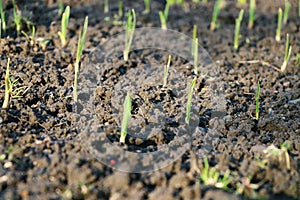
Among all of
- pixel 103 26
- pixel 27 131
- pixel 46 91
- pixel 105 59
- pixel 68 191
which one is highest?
pixel 103 26

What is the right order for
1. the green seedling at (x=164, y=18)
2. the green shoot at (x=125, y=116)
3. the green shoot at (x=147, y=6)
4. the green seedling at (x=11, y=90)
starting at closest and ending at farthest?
the green shoot at (x=125, y=116)
the green seedling at (x=11, y=90)
the green seedling at (x=164, y=18)
the green shoot at (x=147, y=6)

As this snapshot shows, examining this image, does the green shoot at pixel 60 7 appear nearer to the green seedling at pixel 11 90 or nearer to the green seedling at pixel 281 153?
the green seedling at pixel 11 90

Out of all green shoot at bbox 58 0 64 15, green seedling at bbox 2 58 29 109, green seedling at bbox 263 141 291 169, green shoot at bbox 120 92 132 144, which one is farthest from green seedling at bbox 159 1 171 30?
green seedling at bbox 263 141 291 169

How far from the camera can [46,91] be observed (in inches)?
96.3

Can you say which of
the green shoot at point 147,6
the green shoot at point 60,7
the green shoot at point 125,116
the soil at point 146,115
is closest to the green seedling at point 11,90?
the soil at point 146,115

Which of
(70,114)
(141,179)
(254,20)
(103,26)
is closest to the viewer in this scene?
(141,179)

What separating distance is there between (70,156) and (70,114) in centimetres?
43

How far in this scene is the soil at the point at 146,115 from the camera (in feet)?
5.73

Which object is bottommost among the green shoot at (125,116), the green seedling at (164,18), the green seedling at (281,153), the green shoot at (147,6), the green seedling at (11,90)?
the green seedling at (281,153)

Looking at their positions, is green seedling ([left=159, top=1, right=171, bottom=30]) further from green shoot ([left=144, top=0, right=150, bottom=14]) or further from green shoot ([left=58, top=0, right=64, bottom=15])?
green shoot ([left=58, top=0, right=64, bottom=15])

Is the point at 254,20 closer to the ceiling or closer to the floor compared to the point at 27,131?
closer to the ceiling

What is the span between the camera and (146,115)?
7.56 ft

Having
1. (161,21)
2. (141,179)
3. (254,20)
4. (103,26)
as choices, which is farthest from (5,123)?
(254,20)

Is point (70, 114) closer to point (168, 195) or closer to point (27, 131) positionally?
point (27, 131)
